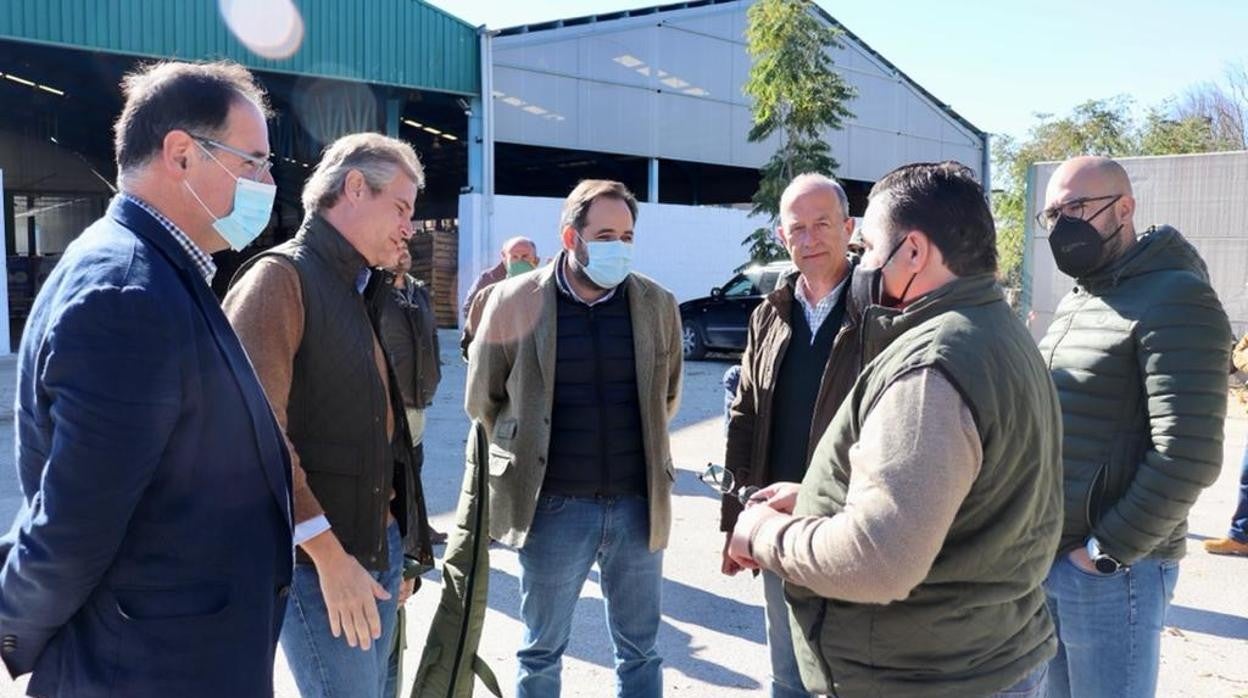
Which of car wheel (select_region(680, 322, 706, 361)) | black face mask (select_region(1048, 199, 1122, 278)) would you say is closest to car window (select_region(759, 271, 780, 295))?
car wheel (select_region(680, 322, 706, 361))

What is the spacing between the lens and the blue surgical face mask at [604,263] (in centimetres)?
329

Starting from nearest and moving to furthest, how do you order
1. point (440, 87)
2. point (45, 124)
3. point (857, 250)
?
point (857, 250)
point (440, 87)
point (45, 124)

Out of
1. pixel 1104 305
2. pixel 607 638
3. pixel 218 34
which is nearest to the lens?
pixel 1104 305

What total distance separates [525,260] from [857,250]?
4424 mm

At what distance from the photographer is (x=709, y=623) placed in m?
4.86

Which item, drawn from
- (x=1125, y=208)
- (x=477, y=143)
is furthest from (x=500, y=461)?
(x=477, y=143)

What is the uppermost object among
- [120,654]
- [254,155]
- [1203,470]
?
[254,155]

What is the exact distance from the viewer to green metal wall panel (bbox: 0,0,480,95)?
14562 millimetres

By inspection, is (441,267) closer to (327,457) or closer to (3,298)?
(3,298)

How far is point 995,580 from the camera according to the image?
73.5 inches

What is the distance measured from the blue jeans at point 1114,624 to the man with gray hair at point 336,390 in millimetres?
1868

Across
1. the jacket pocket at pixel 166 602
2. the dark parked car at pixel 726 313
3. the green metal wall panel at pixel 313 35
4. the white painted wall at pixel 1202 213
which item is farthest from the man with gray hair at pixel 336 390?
the dark parked car at pixel 726 313

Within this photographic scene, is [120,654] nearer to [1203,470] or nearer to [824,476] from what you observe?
[824,476]

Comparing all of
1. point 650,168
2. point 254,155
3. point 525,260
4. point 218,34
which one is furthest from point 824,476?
point 650,168
